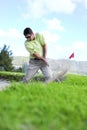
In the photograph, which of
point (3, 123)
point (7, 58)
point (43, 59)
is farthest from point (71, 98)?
point (7, 58)

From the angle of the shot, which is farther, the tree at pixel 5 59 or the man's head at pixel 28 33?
the tree at pixel 5 59

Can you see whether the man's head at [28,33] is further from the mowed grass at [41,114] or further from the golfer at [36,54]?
the mowed grass at [41,114]

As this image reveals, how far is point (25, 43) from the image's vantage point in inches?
501

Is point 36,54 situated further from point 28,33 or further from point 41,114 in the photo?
point 41,114

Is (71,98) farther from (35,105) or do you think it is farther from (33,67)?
(33,67)

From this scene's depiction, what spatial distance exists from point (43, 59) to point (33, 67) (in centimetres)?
39

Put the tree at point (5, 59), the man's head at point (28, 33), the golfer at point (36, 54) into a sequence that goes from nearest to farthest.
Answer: the man's head at point (28, 33)
the golfer at point (36, 54)
the tree at point (5, 59)

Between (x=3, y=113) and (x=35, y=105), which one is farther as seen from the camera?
(x=35, y=105)

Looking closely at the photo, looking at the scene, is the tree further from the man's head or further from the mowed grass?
the mowed grass

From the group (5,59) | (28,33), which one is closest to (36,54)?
(28,33)

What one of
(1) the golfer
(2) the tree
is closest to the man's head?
(1) the golfer

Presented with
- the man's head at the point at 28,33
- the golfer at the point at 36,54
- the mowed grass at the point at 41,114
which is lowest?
the mowed grass at the point at 41,114

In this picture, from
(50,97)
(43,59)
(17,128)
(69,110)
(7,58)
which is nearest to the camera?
(17,128)

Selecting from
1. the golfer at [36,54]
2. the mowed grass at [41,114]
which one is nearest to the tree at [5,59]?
the golfer at [36,54]
